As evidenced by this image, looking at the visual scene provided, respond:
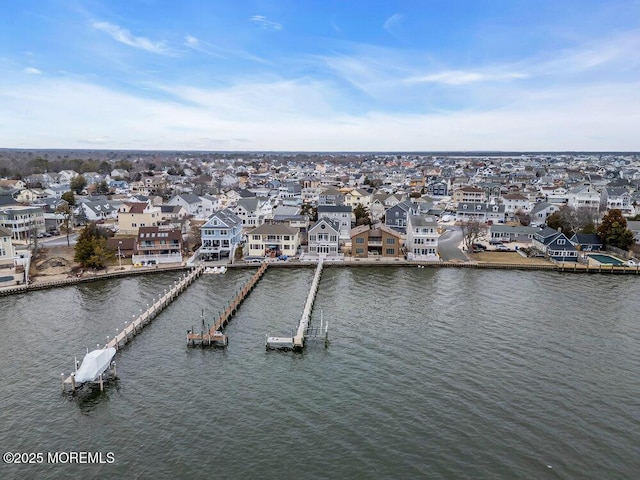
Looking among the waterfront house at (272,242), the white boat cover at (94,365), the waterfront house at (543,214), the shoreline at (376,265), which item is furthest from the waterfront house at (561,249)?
the white boat cover at (94,365)

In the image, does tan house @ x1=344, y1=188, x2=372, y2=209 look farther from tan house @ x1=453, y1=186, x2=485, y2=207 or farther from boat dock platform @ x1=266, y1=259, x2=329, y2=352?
boat dock platform @ x1=266, y1=259, x2=329, y2=352

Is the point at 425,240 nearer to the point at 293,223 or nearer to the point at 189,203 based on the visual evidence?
the point at 293,223

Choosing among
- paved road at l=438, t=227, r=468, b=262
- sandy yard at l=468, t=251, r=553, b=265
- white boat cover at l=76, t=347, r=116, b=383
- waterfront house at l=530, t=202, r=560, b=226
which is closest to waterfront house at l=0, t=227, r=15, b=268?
white boat cover at l=76, t=347, r=116, b=383

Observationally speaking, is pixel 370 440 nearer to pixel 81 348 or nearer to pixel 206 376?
pixel 206 376

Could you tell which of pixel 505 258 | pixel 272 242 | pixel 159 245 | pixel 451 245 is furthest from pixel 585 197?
pixel 159 245

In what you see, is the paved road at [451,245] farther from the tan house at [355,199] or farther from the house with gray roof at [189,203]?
the house with gray roof at [189,203]

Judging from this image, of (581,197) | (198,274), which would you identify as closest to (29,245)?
(198,274)
